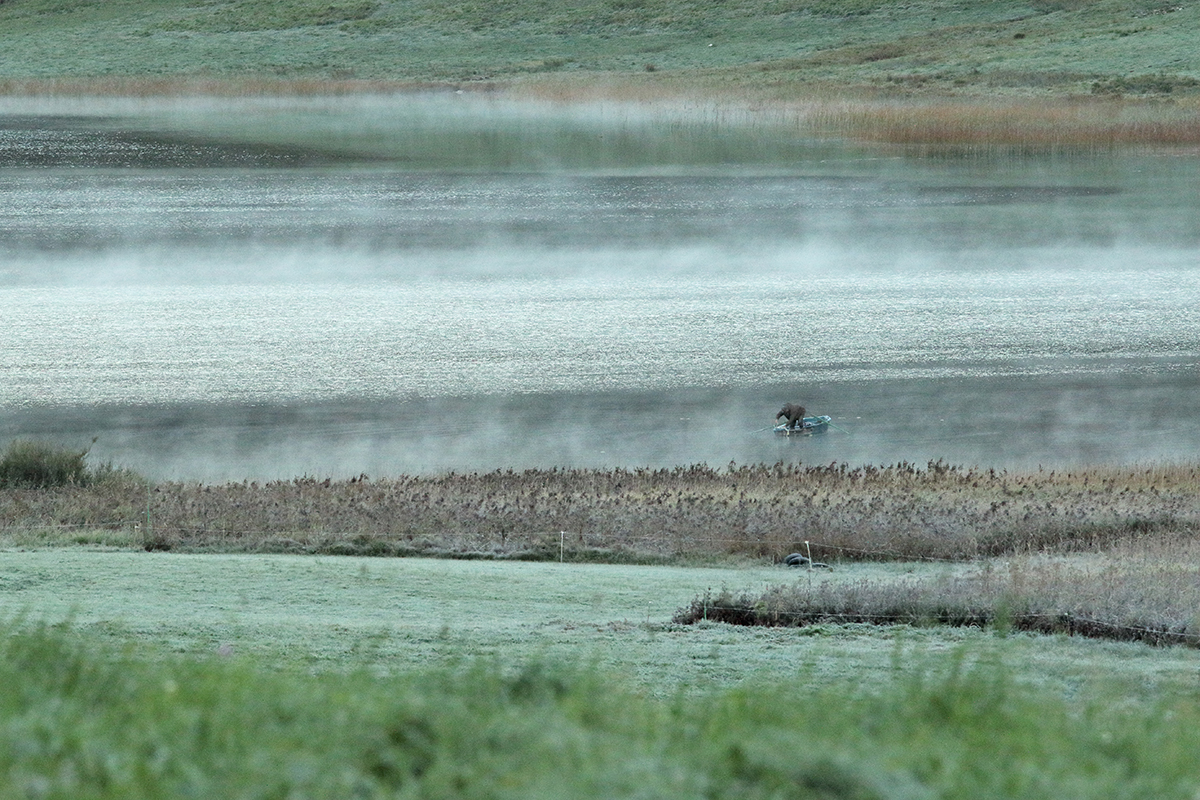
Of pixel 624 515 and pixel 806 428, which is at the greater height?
pixel 624 515

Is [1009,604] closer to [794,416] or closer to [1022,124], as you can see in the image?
[794,416]

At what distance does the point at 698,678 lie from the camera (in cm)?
819

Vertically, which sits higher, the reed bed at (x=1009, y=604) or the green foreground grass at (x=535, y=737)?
the green foreground grass at (x=535, y=737)

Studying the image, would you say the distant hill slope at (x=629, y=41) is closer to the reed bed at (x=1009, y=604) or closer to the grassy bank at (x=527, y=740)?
the reed bed at (x=1009, y=604)

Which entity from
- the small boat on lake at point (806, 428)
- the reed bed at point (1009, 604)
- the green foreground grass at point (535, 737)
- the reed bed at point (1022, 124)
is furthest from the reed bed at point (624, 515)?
the reed bed at point (1022, 124)

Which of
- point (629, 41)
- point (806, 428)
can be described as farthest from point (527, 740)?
point (629, 41)

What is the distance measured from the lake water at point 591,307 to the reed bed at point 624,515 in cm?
286

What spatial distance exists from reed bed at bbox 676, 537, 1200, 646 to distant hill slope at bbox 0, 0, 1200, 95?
53830 mm

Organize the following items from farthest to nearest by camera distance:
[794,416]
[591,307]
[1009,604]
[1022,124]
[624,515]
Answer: [1022,124] → [591,307] → [794,416] → [624,515] → [1009,604]

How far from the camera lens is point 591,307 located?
105 ft

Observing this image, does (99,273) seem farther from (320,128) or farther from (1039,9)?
(1039,9)

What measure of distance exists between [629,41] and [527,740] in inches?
3553

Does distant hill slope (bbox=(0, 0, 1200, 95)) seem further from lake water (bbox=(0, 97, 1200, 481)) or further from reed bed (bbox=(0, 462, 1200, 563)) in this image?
reed bed (bbox=(0, 462, 1200, 563))

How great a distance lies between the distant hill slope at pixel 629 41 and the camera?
70125 mm
